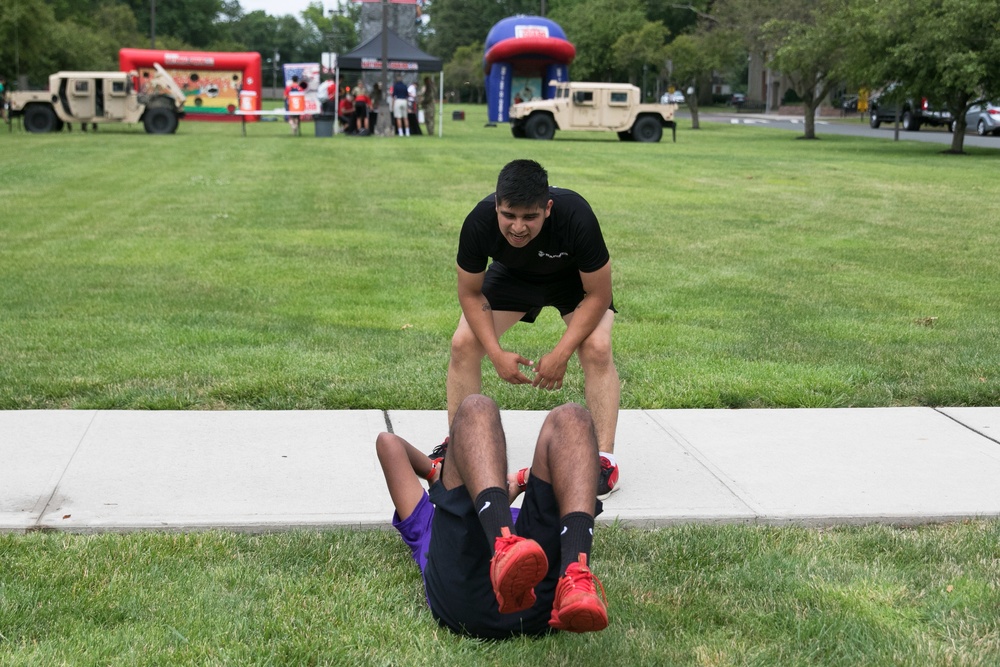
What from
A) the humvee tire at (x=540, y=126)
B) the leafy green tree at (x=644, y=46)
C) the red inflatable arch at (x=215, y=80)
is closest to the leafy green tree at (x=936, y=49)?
the humvee tire at (x=540, y=126)

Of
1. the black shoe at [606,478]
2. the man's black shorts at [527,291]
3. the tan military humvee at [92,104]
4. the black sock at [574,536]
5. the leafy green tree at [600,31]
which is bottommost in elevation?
the black shoe at [606,478]

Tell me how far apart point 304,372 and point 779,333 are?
11.1ft

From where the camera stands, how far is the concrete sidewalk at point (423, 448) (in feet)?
14.5

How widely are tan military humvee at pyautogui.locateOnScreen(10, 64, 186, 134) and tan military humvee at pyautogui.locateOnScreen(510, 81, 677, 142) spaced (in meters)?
11.1

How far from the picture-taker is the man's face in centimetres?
398

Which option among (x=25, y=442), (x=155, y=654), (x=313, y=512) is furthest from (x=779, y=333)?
(x=155, y=654)

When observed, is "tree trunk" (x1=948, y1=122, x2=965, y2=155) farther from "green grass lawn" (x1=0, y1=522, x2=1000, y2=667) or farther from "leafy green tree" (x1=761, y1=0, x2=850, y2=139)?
"green grass lawn" (x1=0, y1=522, x2=1000, y2=667)

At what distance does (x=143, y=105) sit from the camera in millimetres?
34656

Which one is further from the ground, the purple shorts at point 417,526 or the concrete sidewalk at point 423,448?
the purple shorts at point 417,526

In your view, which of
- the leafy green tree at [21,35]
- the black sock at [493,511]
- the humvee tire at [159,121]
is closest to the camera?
the black sock at [493,511]

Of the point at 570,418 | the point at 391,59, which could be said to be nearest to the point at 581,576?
the point at 570,418

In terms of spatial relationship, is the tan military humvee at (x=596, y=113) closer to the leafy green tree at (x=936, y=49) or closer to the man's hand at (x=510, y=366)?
the leafy green tree at (x=936, y=49)

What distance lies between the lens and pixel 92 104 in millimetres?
34062

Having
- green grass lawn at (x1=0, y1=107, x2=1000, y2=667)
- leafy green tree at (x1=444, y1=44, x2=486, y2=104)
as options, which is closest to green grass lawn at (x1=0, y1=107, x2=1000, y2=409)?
green grass lawn at (x1=0, y1=107, x2=1000, y2=667)
